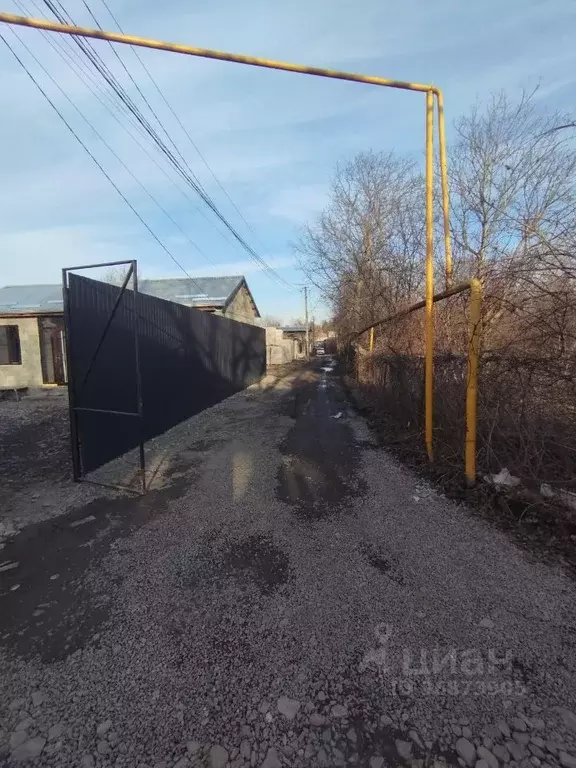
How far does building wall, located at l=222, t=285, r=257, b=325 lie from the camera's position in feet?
61.9

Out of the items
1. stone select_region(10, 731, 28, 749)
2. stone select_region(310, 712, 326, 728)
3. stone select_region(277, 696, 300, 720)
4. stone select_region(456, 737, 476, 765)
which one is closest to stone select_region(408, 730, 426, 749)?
stone select_region(456, 737, 476, 765)

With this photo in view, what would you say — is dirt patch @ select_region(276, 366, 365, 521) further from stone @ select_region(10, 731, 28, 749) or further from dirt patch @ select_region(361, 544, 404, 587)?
stone @ select_region(10, 731, 28, 749)

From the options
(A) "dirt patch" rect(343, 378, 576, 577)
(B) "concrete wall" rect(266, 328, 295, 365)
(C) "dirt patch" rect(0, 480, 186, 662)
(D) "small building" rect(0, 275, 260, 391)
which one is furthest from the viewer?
(B) "concrete wall" rect(266, 328, 295, 365)

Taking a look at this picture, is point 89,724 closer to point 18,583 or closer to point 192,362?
point 18,583

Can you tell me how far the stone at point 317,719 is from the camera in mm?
1658

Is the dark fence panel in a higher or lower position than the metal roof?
lower

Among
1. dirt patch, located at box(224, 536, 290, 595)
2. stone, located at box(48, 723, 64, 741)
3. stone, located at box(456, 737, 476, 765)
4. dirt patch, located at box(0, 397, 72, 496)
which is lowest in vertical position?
stone, located at box(48, 723, 64, 741)

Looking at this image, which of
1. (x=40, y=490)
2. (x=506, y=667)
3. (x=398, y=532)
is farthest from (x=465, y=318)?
(x=40, y=490)

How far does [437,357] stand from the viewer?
5.07 m

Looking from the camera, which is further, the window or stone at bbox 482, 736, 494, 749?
the window

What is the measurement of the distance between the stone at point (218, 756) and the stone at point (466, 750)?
0.93 m

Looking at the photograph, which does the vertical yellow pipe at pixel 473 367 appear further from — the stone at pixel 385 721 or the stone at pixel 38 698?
the stone at pixel 38 698

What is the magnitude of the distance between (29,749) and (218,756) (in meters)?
0.79

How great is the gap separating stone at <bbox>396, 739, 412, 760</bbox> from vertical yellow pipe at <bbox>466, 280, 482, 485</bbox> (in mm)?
2803
